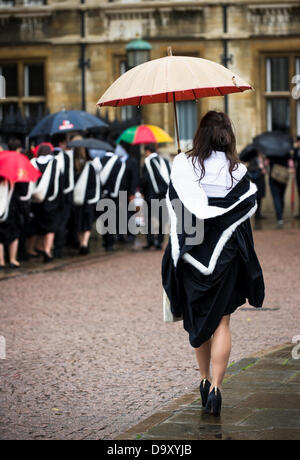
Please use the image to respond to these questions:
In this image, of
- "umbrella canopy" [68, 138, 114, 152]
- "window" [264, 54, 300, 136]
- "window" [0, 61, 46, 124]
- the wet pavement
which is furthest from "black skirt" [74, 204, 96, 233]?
the wet pavement

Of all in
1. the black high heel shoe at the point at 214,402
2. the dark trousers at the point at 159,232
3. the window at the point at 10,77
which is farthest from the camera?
the window at the point at 10,77

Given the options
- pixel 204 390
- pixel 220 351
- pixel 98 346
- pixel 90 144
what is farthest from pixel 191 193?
pixel 90 144

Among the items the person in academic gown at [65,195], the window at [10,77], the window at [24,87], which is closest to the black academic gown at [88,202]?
the person in academic gown at [65,195]

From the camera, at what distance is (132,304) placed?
10734 mm

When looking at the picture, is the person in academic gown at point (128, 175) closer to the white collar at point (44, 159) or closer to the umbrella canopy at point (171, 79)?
the white collar at point (44, 159)

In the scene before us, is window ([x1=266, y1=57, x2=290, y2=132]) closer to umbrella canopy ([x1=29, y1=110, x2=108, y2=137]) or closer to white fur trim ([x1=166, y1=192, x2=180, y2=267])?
umbrella canopy ([x1=29, y1=110, x2=108, y2=137])

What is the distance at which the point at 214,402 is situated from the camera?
5801mm

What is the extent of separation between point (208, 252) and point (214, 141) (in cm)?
64

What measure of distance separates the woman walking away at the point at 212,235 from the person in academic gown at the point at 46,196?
9055 mm

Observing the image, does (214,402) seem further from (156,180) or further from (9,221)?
(156,180)

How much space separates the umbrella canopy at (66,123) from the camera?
53.5 feet

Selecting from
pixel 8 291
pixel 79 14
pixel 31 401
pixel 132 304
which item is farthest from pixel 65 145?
pixel 31 401
